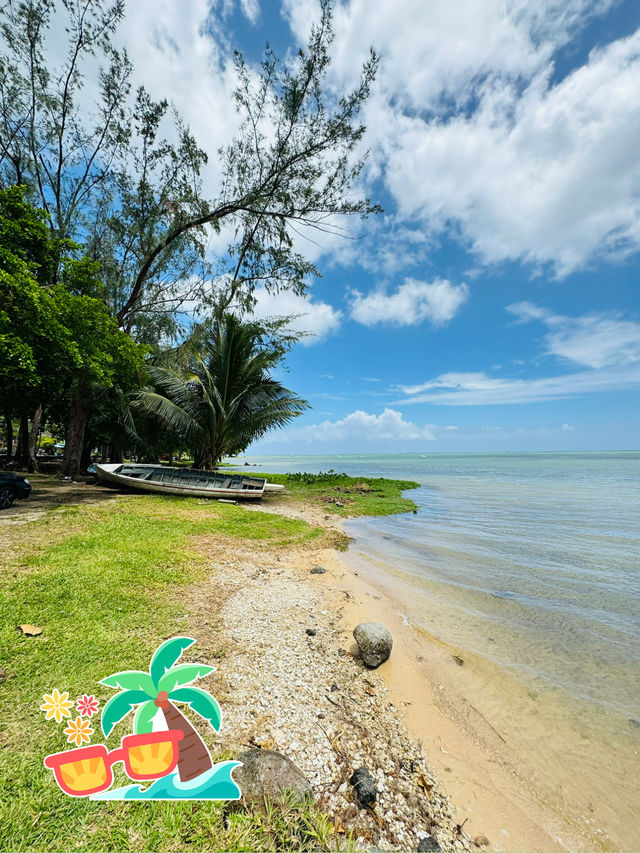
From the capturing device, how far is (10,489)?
28.7 ft

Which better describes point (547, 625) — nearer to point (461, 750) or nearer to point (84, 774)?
point (461, 750)

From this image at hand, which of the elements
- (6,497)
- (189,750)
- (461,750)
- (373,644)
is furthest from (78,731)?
(6,497)

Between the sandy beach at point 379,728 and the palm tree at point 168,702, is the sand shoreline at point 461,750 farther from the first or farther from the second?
the palm tree at point 168,702

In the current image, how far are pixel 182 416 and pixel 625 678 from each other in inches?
611

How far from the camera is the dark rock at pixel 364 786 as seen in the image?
2039 mm

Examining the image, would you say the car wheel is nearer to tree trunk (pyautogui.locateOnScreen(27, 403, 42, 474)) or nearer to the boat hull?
the boat hull

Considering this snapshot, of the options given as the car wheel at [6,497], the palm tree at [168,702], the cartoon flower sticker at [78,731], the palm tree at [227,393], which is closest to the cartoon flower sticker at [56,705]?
the cartoon flower sticker at [78,731]

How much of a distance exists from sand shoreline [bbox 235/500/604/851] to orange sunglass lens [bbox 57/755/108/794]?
2272 mm

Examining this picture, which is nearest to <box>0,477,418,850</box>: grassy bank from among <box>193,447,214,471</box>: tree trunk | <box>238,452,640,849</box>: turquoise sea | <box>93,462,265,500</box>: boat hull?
<box>238,452,640,849</box>: turquoise sea

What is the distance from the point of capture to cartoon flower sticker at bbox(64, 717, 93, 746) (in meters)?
2.10

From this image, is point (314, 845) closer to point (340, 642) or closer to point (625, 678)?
point (340, 642)

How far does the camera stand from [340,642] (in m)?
4.04

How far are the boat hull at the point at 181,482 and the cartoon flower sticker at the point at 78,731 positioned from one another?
34.8 ft

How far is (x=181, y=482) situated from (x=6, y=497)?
5452mm
